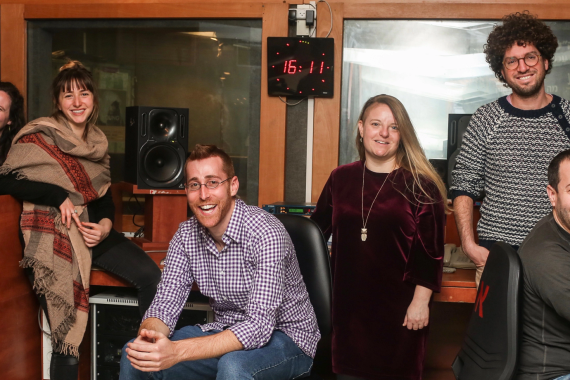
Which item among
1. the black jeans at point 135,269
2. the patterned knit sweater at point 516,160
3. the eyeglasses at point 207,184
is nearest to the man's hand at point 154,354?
the eyeglasses at point 207,184

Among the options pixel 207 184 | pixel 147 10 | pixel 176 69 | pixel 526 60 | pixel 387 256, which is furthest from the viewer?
pixel 176 69

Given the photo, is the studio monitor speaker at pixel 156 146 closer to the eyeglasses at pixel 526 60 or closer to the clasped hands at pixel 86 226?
the clasped hands at pixel 86 226

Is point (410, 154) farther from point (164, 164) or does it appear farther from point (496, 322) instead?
point (164, 164)

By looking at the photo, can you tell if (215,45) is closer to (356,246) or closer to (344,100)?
(344,100)

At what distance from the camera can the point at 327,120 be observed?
3.09m

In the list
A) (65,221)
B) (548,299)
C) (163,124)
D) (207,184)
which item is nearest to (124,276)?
(65,221)

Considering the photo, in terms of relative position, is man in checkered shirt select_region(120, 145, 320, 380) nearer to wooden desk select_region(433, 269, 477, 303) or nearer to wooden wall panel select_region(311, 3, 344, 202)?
wooden desk select_region(433, 269, 477, 303)

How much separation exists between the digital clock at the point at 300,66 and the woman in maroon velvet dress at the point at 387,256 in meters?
1.05

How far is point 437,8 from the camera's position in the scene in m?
2.99

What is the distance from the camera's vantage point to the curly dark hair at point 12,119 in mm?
2535

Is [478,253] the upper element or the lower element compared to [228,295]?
upper

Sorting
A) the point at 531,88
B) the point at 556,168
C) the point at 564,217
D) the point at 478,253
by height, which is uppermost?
the point at 531,88

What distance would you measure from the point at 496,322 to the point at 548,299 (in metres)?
0.14

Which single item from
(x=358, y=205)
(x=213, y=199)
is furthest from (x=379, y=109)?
(x=213, y=199)
